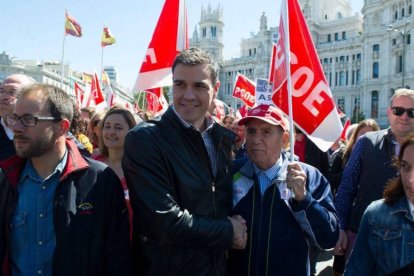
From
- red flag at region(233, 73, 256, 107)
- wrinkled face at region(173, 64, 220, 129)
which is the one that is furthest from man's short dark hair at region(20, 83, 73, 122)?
red flag at region(233, 73, 256, 107)

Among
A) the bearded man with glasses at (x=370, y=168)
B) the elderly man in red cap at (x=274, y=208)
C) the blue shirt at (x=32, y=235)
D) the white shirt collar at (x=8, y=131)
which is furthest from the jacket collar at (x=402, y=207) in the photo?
the white shirt collar at (x=8, y=131)

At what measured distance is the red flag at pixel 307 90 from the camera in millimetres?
3096

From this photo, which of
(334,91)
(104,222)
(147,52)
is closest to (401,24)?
(334,91)

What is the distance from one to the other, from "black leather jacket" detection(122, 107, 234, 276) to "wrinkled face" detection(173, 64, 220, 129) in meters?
0.07

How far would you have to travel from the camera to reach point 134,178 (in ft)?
6.97

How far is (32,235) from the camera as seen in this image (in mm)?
2133

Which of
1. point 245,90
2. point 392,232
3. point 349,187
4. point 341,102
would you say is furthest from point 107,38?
point 341,102

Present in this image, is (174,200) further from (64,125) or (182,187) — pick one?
(64,125)

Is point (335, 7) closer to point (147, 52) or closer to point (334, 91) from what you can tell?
point (334, 91)

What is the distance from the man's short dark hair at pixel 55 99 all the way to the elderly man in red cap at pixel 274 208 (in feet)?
3.43

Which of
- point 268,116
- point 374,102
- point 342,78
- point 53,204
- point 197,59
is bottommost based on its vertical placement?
point 53,204

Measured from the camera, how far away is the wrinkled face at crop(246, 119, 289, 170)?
2637 millimetres

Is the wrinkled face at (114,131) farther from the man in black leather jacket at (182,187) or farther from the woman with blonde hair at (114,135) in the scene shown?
the man in black leather jacket at (182,187)

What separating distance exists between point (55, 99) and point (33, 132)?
214 millimetres
